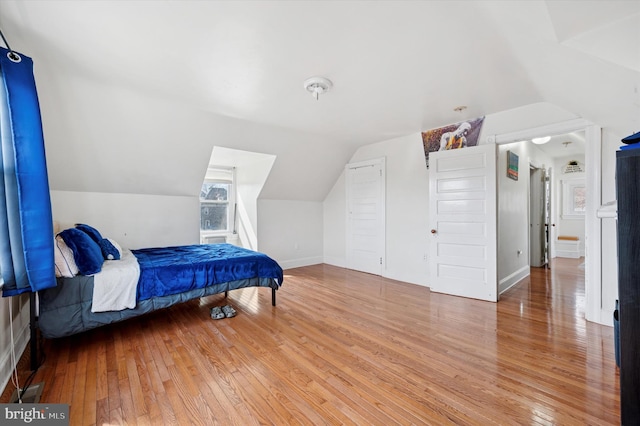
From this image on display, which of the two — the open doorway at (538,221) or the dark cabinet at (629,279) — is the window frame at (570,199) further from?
the dark cabinet at (629,279)

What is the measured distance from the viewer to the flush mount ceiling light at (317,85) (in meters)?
2.57

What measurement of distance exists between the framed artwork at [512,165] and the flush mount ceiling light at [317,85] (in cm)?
322

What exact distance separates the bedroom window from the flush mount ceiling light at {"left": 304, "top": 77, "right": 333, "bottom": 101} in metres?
3.36

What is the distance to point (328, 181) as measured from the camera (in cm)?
570

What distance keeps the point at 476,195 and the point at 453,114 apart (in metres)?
1.11

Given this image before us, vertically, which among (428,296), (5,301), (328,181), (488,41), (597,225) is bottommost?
(428,296)

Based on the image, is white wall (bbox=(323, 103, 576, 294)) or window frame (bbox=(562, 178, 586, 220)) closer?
white wall (bbox=(323, 103, 576, 294))

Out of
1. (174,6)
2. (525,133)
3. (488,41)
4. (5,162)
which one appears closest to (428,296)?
(525,133)

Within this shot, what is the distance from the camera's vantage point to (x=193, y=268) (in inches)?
112

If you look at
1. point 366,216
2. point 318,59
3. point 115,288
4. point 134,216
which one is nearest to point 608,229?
point 366,216

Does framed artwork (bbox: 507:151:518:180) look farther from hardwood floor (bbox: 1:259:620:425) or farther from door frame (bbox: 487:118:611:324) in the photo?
hardwood floor (bbox: 1:259:620:425)

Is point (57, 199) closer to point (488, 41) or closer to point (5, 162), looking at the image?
point (5, 162)

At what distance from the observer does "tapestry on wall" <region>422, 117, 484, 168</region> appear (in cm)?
371

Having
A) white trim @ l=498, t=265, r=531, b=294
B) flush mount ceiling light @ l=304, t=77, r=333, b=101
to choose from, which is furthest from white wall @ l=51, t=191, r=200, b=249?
white trim @ l=498, t=265, r=531, b=294
